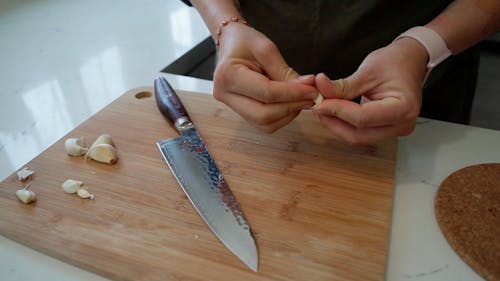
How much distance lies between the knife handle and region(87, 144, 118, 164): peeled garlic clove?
125 millimetres

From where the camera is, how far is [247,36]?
595 millimetres

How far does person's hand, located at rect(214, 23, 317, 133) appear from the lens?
54cm

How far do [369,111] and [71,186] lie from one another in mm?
434

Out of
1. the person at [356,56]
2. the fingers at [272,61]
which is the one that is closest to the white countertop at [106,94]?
the person at [356,56]

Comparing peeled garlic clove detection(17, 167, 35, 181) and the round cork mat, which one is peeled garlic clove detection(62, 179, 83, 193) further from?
the round cork mat

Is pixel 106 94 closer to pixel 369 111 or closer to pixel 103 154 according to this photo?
pixel 103 154

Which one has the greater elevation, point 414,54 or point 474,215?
point 414,54

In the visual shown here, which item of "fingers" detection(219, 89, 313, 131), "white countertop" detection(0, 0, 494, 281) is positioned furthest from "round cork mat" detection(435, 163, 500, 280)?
"fingers" detection(219, 89, 313, 131)

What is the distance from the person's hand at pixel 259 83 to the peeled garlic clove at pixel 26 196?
0.30 metres

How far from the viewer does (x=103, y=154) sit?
598 millimetres

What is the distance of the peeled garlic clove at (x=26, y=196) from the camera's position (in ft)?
1.73

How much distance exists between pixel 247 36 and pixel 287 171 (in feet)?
0.72

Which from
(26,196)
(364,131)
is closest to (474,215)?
(364,131)

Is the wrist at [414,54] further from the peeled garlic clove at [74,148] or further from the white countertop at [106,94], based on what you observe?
the peeled garlic clove at [74,148]
